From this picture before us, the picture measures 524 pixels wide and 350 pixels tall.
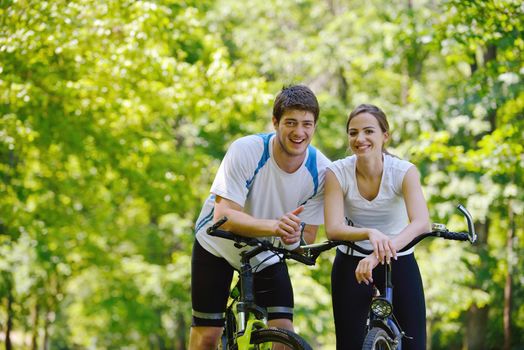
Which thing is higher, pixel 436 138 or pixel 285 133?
pixel 436 138

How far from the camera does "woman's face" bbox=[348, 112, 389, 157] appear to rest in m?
3.91

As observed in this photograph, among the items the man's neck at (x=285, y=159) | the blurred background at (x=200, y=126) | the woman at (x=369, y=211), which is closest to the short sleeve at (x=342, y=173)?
the woman at (x=369, y=211)

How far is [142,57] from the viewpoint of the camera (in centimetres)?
845

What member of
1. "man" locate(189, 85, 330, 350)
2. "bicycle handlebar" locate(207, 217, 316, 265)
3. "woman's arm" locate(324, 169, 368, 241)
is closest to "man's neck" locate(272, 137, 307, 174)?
"man" locate(189, 85, 330, 350)

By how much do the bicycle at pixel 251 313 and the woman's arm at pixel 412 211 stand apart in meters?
0.46

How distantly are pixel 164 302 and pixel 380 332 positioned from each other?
1346 cm

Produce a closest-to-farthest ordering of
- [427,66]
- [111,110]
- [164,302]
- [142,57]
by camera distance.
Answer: [142,57], [111,110], [164,302], [427,66]

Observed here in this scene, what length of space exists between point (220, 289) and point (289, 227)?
0.90m

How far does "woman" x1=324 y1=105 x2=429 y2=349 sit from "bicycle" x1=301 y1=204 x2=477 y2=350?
172mm

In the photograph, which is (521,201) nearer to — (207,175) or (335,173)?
(207,175)

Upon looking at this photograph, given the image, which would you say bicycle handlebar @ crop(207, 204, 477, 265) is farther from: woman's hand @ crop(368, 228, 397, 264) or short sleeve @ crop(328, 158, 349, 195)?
short sleeve @ crop(328, 158, 349, 195)

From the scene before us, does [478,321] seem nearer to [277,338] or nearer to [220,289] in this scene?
[220,289]

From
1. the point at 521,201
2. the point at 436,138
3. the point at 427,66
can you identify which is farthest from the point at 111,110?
the point at 427,66

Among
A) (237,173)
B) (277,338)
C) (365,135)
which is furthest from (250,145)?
(277,338)
